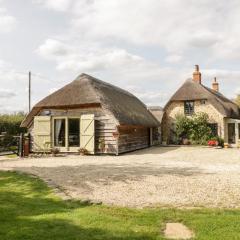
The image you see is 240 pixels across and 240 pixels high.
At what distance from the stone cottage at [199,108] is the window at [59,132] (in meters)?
14.8

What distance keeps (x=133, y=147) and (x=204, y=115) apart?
11.0m

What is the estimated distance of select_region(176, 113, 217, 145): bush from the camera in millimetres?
32688

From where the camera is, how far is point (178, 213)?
23.2 feet

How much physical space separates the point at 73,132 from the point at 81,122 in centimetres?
184

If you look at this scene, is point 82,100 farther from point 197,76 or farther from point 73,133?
point 197,76

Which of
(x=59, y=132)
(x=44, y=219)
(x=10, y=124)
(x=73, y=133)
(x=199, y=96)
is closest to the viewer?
(x=44, y=219)

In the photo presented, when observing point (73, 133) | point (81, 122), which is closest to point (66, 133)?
point (73, 133)

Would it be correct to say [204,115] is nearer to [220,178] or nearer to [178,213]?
[220,178]

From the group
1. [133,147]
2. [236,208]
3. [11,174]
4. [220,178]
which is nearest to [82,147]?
[133,147]

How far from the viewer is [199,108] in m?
34.1

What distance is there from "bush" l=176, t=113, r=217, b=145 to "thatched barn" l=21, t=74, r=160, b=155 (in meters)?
9.98

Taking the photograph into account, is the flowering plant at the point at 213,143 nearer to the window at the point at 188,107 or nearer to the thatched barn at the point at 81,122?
the window at the point at 188,107

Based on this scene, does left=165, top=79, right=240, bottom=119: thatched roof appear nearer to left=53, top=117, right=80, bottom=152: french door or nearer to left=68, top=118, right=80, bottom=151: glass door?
left=68, top=118, right=80, bottom=151: glass door

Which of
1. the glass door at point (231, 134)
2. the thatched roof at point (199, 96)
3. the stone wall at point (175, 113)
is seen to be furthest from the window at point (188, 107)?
the glass door at point (231, 134)
